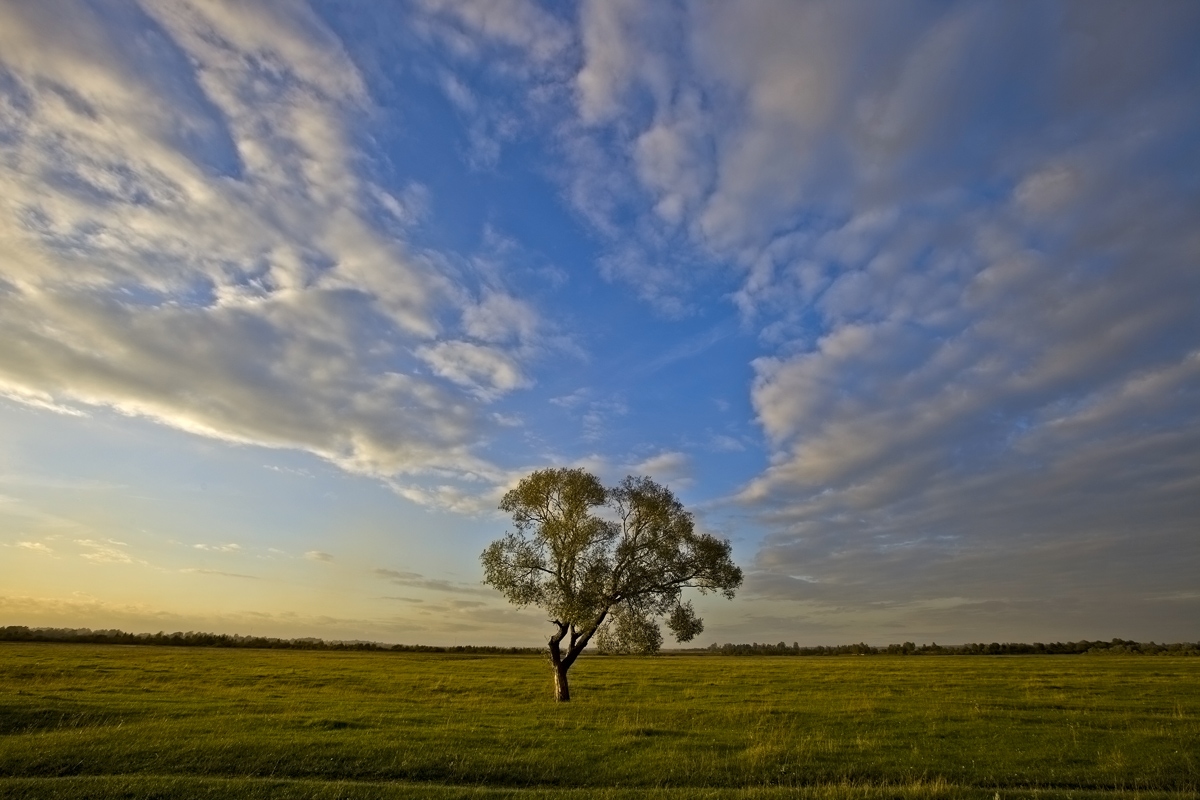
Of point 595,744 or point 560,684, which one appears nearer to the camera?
point 595,744

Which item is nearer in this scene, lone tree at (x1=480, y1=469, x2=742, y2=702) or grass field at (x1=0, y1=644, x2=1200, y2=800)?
grass field at (x1=0, y1=644, x2=1200, y2=800)

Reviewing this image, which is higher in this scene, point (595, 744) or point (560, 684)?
point (560, 684)

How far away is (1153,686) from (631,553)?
140ft

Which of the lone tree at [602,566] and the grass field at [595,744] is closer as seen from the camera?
the grass field at [595,744]

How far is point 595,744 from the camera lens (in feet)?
79.9

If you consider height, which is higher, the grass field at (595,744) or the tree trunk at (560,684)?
the tree trunk at (560,684)

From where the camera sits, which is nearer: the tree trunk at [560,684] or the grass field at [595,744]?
the grass field at [595,744]

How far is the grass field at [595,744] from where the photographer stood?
17734mm

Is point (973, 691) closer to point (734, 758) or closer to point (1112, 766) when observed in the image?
point (1112, 766)

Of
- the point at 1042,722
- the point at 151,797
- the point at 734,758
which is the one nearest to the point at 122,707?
the point at 151,797

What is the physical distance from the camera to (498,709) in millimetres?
36094

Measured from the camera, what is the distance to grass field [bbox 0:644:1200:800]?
1773 centimetres

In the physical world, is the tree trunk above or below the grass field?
above

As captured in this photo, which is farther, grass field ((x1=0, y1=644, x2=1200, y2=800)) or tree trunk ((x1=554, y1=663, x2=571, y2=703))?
tree trunk ((x1=554, y1=663, x2=571, y2=703))
